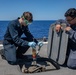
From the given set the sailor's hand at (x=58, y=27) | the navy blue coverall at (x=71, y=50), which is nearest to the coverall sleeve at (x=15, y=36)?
the sailor's hand at (x=58, y=27)

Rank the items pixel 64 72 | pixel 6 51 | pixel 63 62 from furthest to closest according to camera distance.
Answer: pixel 6 51
pixel 63 62
pixel 64 72

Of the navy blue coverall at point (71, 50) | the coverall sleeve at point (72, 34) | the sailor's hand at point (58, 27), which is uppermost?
the sailor's hand at point (58, 27)

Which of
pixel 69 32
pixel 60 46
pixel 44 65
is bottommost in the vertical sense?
pixel 44 65

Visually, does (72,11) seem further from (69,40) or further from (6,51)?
(6,51)

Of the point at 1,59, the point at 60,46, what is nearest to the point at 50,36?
the point at 60,46

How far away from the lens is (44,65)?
536 centimetres

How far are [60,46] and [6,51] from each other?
1.16m

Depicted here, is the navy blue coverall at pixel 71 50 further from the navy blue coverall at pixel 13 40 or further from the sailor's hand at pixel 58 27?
the navy blue coverall at pixel 13 40

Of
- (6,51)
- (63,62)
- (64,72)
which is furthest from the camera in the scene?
(6,51)

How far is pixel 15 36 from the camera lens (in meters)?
5.29

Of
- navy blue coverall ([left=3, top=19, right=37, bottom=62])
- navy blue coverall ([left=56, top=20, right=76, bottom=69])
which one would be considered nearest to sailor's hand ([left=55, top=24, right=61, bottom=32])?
navy blue coverall ([left=56, top=20, right=76, bottom=69])

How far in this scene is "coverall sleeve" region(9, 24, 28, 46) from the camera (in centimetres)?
528

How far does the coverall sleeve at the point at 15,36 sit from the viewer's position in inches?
208

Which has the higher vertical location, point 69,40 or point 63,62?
point 69,40
